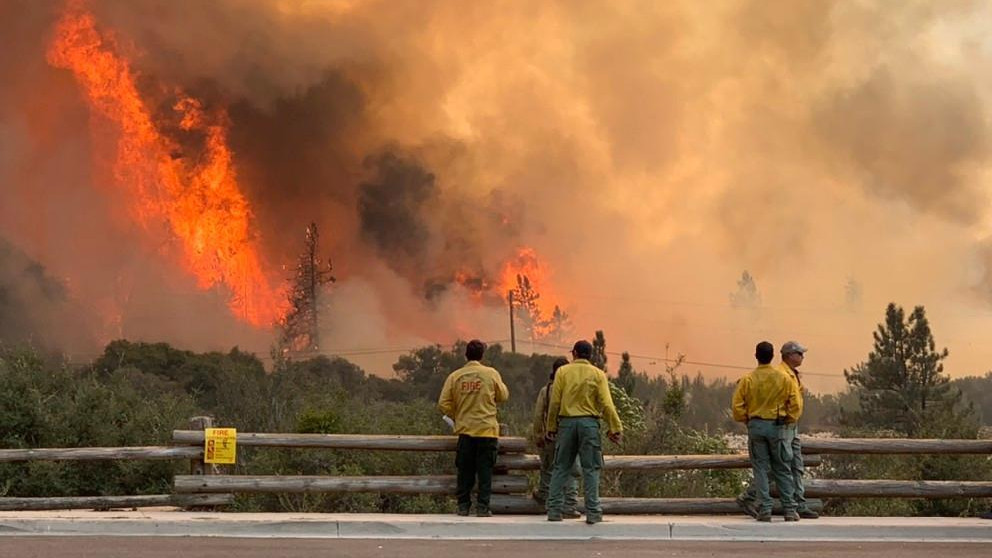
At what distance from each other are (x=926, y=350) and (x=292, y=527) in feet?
146

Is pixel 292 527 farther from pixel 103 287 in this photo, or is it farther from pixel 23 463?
pixel 103 287

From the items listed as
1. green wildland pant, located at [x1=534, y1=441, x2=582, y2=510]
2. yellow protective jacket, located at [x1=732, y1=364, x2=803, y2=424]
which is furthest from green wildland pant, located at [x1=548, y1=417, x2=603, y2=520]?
yellow protective jacket, located at [x1=732, y1=364, x2=803, y2=424]

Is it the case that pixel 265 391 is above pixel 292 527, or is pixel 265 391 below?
above

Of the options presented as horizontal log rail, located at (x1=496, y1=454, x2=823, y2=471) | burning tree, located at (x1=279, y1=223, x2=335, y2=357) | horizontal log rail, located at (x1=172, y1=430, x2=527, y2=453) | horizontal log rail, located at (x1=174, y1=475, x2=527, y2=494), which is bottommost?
horizontal log rail, located at (x1=174, y1=475, x2=527, y2=494)

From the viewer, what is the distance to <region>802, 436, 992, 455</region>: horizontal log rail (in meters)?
10.9

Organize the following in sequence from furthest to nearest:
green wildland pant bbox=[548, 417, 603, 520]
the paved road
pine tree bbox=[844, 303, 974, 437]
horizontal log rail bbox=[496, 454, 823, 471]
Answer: pine tree bbox=[844, 303, 974, 437] < horizontal log rail bbox=[496, 454, 823, 471] < green wildland pant bbox=[548, 417, 603, 520] < the paved road

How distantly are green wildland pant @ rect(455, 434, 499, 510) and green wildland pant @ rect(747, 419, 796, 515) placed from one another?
9.22 ft

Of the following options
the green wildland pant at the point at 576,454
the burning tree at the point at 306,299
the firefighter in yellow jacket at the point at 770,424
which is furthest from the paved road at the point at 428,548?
the burning tree at the point at 306,299

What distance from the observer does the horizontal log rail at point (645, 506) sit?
1089 cm

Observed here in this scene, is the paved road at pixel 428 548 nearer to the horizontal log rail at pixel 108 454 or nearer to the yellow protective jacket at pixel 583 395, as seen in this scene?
the yellow protective jacket at pixel 583 395

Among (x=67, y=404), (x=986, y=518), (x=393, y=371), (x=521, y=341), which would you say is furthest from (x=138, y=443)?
(x=521, y=341)

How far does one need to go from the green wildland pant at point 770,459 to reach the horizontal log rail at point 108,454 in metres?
6.22

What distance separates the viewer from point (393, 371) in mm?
73438

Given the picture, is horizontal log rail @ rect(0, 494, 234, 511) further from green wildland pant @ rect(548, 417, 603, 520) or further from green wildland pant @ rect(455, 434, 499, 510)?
green wildland pant @ rect(548, 417, 603, 520)
